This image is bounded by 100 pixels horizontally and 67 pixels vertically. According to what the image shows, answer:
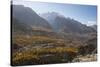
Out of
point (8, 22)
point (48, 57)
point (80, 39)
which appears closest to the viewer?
point (8, 22)

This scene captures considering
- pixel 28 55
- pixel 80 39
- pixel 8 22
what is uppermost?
pixel 8 22

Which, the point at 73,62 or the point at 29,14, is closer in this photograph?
the point at 29,14

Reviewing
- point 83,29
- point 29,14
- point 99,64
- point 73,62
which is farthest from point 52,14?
point 99,64

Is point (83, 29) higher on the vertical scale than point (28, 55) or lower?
higher

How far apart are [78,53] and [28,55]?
27.5 inches

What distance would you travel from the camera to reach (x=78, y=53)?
104 inches

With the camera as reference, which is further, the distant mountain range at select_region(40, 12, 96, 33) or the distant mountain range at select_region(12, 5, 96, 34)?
the distant mountain range at select_region(40, 12, 96, 33)

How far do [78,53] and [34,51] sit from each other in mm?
623

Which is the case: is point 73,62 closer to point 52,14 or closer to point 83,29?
point 83,29

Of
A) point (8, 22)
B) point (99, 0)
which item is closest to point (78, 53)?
point (99, 0)

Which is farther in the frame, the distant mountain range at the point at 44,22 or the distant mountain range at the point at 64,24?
the distant mountain range at the point at 64,24

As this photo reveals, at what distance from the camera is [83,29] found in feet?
8.82

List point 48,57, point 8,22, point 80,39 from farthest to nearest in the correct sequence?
point 80,39 < point 48,57 < point 8,22

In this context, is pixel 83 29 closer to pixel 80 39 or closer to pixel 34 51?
pixel 80 39
